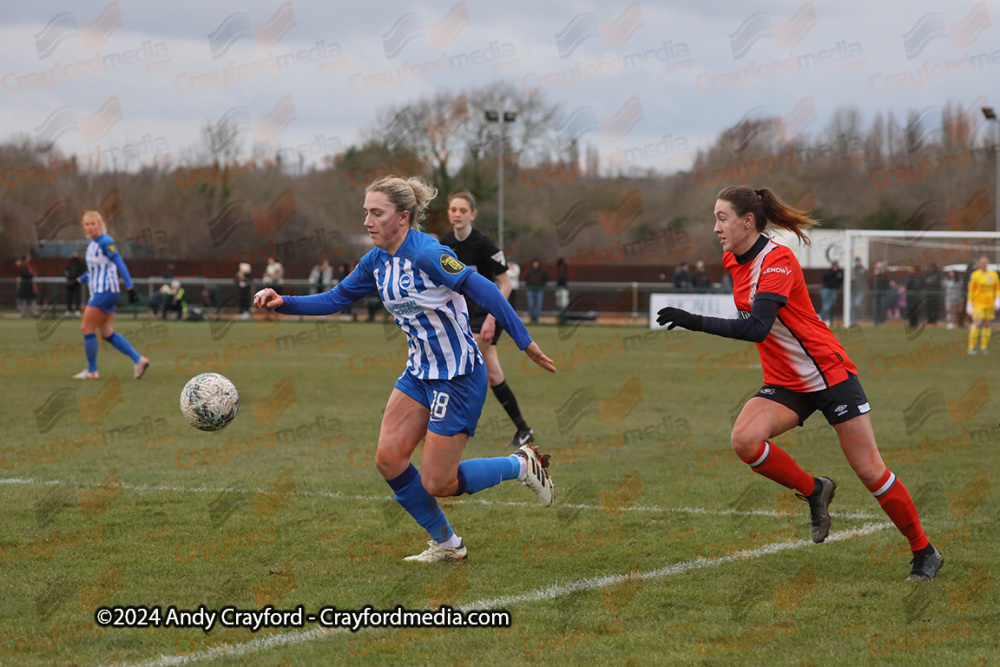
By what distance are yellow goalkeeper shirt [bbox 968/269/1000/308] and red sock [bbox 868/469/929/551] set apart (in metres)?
17.8

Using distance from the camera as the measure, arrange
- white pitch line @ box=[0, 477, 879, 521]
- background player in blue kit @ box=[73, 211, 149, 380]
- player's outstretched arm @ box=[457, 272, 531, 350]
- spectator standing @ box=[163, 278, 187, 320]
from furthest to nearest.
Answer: spectator standing @ box=[163, 278, 187, 320] → background player in blue kit @ box=[73, 211, 149, 380] → white pitch line @ box=[0, 477, 879, 521] → player's outstretched arm @ box=[457, 272, 531, 350]

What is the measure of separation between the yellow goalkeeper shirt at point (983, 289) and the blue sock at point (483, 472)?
1824 centimetres

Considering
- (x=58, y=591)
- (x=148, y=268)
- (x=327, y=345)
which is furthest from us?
(x=148, y=268)

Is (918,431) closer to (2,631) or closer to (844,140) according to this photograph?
(2,631)

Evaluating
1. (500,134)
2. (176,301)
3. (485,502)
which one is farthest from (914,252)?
(485,502)

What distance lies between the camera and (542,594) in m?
4.82

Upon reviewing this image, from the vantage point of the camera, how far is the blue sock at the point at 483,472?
5492mm

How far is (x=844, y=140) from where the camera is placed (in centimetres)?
5256

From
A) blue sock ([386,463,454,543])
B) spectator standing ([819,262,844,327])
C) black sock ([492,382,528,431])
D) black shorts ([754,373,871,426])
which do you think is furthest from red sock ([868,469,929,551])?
spectator standing ([819,262,844,327])

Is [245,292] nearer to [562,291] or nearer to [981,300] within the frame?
[562,291]

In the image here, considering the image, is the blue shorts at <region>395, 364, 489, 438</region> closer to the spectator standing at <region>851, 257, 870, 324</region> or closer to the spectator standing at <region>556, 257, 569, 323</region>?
the spectator standing at <region>556, 257, 569, 323</region>

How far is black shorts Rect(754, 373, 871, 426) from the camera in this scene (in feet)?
16.9

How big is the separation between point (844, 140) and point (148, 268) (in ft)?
110

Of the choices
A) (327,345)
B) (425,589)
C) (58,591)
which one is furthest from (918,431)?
(327,345)
